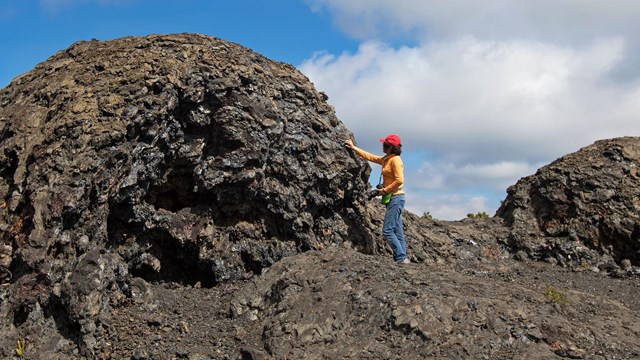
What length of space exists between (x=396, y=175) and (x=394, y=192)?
356mm

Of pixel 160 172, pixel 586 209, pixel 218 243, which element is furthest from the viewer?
pixel 586 209

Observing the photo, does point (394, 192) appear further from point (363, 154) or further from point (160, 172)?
point (160, 172)

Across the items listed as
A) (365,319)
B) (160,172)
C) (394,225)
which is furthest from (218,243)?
(365,319)

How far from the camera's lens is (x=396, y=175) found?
13.3 m

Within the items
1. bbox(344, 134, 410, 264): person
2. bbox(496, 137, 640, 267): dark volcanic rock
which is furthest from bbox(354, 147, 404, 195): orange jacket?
bbox(496, 137, 640, 267): dark volcanic rock

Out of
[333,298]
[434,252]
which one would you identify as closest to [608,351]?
[333,298]

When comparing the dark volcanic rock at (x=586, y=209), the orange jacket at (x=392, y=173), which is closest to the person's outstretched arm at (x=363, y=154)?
the orange jacket at (x=392, y=173)

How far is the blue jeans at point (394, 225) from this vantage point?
43.7ft

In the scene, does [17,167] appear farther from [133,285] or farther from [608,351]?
[608,351]

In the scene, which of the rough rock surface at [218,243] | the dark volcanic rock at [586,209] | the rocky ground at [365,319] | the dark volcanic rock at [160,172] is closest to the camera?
the rocky ground at [365,319]

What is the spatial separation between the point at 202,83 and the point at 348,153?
350 cm

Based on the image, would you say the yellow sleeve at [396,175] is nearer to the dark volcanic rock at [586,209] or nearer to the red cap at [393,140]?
the red cap at [393,140]

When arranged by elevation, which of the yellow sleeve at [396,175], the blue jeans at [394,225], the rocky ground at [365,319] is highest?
the yellow sleeve at [396,175]

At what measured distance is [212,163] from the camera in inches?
504
